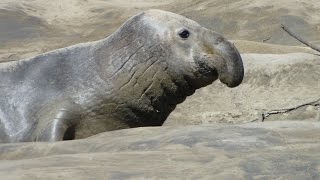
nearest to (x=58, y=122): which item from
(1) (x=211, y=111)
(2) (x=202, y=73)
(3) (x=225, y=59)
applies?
(2) (x=202, y=73)

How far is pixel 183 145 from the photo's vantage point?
3.37m

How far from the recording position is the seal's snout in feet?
18.6

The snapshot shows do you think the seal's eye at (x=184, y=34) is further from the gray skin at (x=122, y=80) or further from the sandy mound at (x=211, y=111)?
the sandy mound at (x=211, y=111)

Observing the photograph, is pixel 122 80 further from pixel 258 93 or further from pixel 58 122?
pixel 258 93

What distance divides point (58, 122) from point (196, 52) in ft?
3.45

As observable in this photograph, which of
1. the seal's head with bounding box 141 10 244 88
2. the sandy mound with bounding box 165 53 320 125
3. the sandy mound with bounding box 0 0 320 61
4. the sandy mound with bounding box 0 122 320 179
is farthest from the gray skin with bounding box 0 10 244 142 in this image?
the sandy mound with bounding box 0 0 320 61

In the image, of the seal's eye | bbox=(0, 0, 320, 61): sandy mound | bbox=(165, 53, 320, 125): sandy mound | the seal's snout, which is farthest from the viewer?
bbox=(0, 0, 320, 61): sandy mound

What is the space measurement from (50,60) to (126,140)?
2.58m

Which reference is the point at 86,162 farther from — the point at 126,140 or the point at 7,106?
the point at 7,106

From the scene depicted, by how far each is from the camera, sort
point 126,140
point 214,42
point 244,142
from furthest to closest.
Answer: point 214,42
point 126,140
point 244,142

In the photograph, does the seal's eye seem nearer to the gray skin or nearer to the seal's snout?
the gray skin

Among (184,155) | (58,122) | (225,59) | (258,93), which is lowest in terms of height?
(258,93)

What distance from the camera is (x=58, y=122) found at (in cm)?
552

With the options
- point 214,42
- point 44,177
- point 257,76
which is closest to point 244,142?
point 44,177
